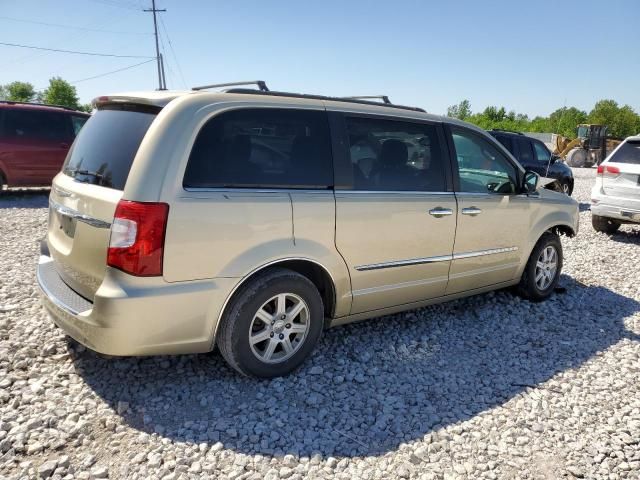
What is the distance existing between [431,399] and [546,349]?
4.73 ft

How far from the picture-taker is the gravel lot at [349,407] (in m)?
2.55

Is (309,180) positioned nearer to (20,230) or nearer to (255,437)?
(255,437)

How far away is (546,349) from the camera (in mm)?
4055

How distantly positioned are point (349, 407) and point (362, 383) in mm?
319

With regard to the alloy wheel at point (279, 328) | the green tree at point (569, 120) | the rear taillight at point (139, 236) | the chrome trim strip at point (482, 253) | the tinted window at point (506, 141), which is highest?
the green tree at point (569, 120)

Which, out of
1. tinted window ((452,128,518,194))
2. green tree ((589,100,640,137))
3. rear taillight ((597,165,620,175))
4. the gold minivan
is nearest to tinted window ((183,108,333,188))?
the gold minivan

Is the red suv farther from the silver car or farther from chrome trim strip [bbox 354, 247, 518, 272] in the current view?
the silver car

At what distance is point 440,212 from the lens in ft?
12.9

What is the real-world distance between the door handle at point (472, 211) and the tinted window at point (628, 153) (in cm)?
544

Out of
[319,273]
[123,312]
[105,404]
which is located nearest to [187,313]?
[123,312]

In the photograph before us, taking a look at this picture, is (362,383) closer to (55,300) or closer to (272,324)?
(272,324)

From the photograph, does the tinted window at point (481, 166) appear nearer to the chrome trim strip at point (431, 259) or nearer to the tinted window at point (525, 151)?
the chrome trim strip at point (431, 259)

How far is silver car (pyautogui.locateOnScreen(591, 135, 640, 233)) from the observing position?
7922 mm

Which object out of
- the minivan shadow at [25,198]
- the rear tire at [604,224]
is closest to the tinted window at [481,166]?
the rear tire at [604,224]
